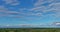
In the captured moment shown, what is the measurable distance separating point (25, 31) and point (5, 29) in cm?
55

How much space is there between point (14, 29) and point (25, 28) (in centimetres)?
31

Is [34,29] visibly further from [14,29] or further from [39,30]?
[14,29]

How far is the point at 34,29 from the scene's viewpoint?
5.12 meters

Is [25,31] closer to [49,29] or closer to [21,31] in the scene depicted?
[21,31]

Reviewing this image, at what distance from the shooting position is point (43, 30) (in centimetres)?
514

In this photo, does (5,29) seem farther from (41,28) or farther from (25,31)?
(41,28)

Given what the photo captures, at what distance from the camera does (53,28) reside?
203 inches

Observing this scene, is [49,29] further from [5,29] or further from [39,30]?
[5,29]

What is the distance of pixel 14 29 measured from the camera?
5.12 metres

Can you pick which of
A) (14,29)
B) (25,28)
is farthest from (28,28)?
(14,29)

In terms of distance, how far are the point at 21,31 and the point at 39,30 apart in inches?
19.6

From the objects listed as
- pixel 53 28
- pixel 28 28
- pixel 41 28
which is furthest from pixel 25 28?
pixel 53 28

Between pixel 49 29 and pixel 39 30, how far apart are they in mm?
282

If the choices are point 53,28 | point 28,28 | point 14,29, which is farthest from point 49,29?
point 14,29
